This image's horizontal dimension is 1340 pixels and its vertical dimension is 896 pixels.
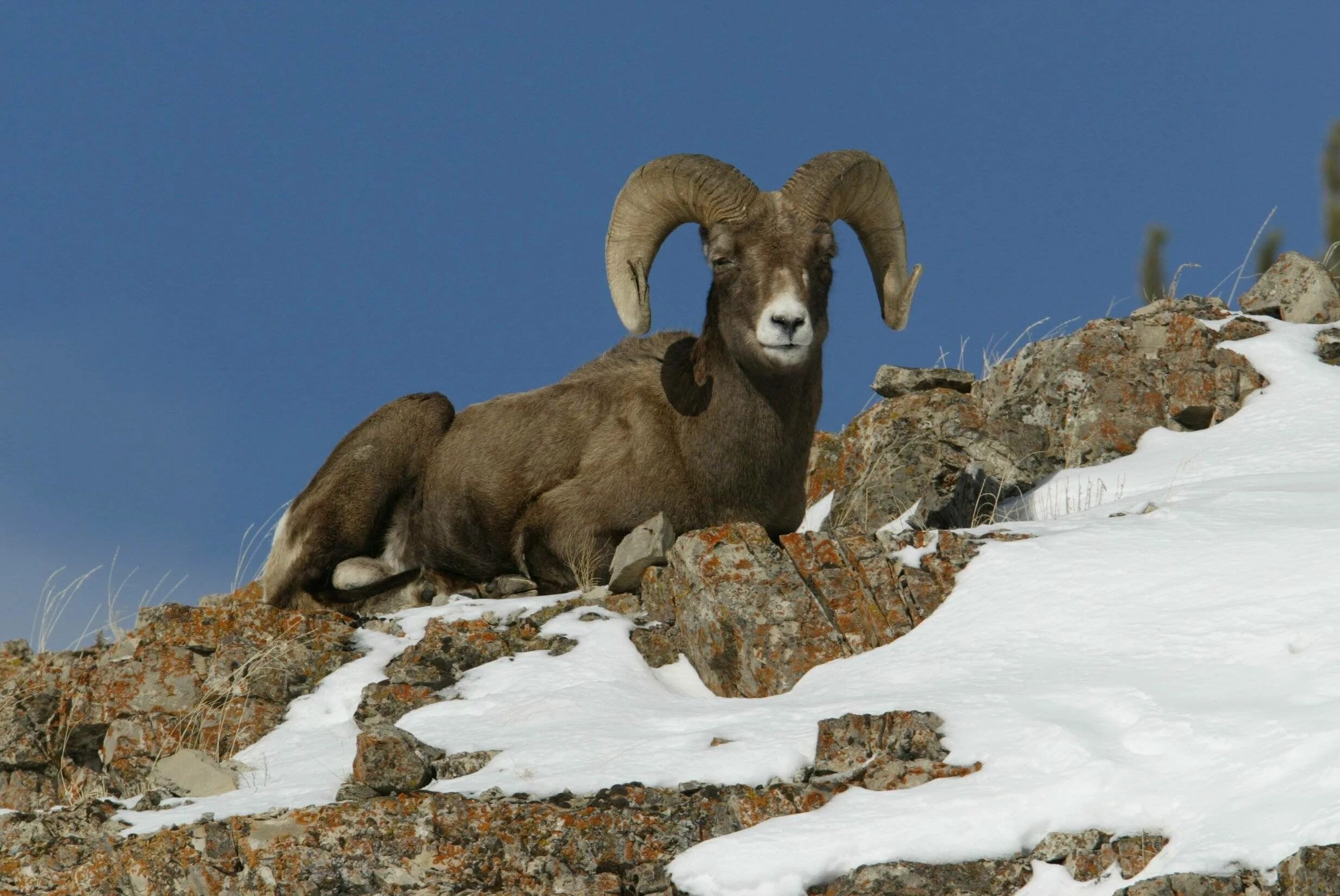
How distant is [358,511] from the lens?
10523mm

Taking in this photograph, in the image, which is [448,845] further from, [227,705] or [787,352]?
[787,352]

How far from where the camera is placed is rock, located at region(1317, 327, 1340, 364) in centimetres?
1169

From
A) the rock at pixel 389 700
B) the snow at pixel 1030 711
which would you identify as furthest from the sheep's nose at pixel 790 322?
the rock at pixel 389 700

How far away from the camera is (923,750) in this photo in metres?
5.44

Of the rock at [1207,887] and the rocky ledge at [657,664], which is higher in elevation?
the rocky ledge at [657,664]

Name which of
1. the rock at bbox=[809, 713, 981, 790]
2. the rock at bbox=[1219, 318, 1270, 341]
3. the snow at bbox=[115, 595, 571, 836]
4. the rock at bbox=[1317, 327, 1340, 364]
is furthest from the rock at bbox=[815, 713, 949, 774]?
the rock at bbox=[1317, 327, 1340, 364]

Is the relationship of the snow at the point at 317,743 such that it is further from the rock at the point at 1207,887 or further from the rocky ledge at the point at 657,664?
the rock at the point at 1207,887

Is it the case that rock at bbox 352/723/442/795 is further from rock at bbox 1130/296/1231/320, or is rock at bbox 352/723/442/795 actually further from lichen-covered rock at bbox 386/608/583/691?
rock at bbox 1130/296/1231/320

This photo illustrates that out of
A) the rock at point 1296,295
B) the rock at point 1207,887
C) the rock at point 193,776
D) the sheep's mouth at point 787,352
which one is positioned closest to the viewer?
the rock at point 1207,887

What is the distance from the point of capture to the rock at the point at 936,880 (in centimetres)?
477

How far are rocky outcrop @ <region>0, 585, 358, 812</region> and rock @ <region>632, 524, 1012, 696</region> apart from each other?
1904mm

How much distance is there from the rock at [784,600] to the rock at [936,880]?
1.93 meters

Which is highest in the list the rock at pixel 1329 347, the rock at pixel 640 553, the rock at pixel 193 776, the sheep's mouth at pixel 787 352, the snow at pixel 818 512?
the rock at pixel 1329 347

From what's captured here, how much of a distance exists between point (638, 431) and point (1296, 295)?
6.71m
